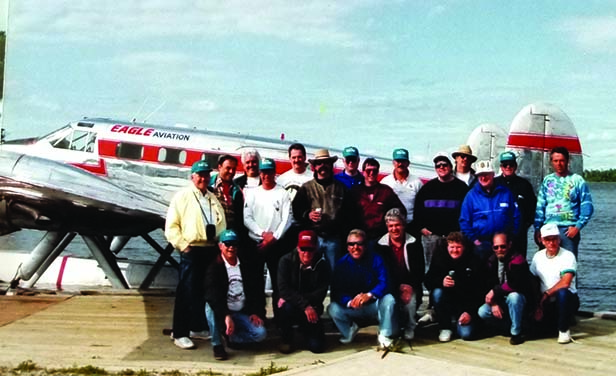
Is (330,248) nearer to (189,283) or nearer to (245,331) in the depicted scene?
(245,331)

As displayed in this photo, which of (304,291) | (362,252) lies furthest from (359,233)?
(304,291)

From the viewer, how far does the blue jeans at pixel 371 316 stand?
6531mm

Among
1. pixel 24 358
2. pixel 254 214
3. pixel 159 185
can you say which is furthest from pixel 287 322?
pixel 159 185

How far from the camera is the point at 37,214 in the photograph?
913cm

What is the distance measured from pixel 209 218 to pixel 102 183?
3980 mm

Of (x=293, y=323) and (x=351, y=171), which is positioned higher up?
(x=351, y=171)

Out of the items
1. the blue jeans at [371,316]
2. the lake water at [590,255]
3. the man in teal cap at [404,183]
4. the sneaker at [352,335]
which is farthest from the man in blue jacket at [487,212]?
the lake water at [590,255]

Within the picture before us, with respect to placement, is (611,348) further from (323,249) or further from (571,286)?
(323,249)

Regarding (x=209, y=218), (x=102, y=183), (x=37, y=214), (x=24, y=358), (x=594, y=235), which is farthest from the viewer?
(x=594, y=235)

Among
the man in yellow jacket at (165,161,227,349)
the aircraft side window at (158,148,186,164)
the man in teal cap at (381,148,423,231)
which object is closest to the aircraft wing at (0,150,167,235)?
the man in yellow jacket at (165,161,227,349)

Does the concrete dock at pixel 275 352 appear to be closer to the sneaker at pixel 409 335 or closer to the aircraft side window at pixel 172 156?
the sneaker at pixel 409 335

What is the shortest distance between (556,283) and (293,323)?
95.0 inches

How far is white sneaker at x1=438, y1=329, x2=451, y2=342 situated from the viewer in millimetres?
6855

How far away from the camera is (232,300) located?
21.6 ft
